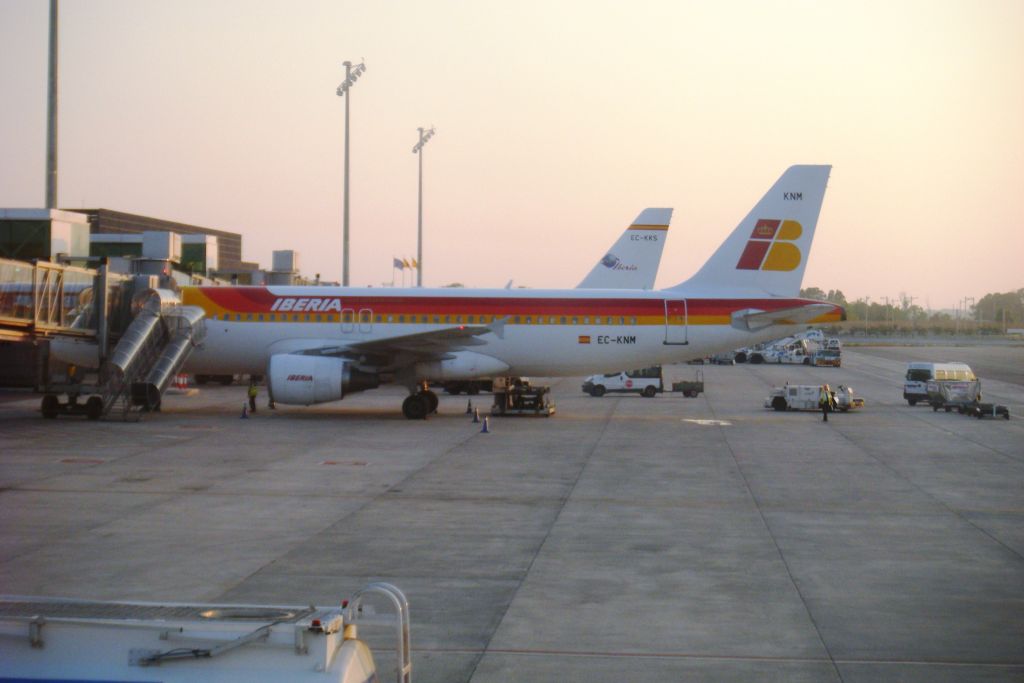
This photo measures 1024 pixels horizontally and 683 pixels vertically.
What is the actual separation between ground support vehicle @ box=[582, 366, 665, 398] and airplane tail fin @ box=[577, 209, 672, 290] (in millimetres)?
10666

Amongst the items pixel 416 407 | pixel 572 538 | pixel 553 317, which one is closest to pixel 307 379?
pixel 416 407

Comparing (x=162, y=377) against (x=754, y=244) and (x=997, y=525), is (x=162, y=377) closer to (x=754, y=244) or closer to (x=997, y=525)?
(x=754, y=244)

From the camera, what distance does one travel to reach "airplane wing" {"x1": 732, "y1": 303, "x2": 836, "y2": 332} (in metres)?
33.3

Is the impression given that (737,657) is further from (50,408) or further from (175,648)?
(50,408)

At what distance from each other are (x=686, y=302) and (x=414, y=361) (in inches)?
342

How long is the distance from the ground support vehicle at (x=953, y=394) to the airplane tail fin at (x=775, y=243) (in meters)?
8.98

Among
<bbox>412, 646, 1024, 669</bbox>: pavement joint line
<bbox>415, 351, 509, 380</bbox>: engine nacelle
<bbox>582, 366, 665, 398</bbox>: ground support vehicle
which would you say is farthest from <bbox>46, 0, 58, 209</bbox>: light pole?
<bbox>412, 646, 1024, 669</bbox>: pavement joint line

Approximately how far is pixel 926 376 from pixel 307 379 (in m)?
25.6

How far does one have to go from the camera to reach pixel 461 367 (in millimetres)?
33500

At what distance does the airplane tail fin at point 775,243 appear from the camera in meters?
34.4

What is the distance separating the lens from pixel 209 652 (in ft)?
17.3

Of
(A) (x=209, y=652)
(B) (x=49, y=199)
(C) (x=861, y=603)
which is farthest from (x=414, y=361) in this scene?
(A) (x=209, y=652)

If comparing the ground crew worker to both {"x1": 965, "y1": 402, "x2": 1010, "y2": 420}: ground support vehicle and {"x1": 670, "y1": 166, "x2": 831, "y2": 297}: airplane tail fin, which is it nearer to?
{"x1": 670, "y1": 166, "x2": 831, "y2": 297}: airplane tail fin

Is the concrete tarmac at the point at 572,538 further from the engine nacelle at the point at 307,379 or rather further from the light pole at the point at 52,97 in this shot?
the light pole at the point at 52,97
